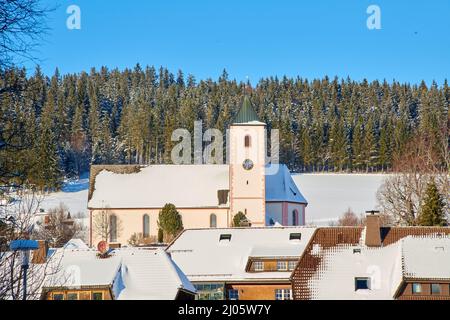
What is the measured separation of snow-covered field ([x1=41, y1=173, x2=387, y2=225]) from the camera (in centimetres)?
10069

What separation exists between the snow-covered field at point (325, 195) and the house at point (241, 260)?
48902 mm

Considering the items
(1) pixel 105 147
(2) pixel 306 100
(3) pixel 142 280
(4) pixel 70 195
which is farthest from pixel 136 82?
(3) pixel 142 280

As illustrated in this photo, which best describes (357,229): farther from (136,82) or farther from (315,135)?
(136,82)

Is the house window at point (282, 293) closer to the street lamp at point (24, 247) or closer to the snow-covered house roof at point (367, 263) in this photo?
the snow-covered house roof at point (367, 263)

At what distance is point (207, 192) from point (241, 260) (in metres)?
30.6

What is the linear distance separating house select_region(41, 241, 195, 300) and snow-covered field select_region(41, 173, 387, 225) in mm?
63256

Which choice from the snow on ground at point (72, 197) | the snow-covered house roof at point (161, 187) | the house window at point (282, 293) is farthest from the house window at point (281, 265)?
the snow on ground at point (72, 197)

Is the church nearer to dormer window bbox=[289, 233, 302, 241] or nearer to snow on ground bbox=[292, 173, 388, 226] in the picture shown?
dormer window bbox=[289, 233, 302, 241]

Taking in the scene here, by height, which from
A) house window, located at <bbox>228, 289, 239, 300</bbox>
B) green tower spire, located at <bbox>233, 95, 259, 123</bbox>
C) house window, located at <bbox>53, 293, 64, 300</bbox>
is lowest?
house window, located at <bbox>228, 289, 239, 300</bbox>

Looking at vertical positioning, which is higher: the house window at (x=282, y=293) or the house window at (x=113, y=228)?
the house window at (x=113, y=228)

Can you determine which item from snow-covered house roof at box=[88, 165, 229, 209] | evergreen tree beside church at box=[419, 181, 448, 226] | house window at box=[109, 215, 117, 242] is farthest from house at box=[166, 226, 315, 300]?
house window at box=[109, 215, 117, 242]

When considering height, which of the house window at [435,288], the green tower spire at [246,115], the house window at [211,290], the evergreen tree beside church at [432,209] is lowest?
the house window at [211,290]

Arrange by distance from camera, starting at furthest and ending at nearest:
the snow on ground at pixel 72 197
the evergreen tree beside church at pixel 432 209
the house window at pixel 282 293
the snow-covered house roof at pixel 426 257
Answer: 1. the snow on ground at pixel 72 197
2. the evergreen tree beside church at pixel 432 209
3. the house window at pixel 282 293
4. the snow-covered house roof at pixel 426 257

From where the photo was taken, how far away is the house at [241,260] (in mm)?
38469
